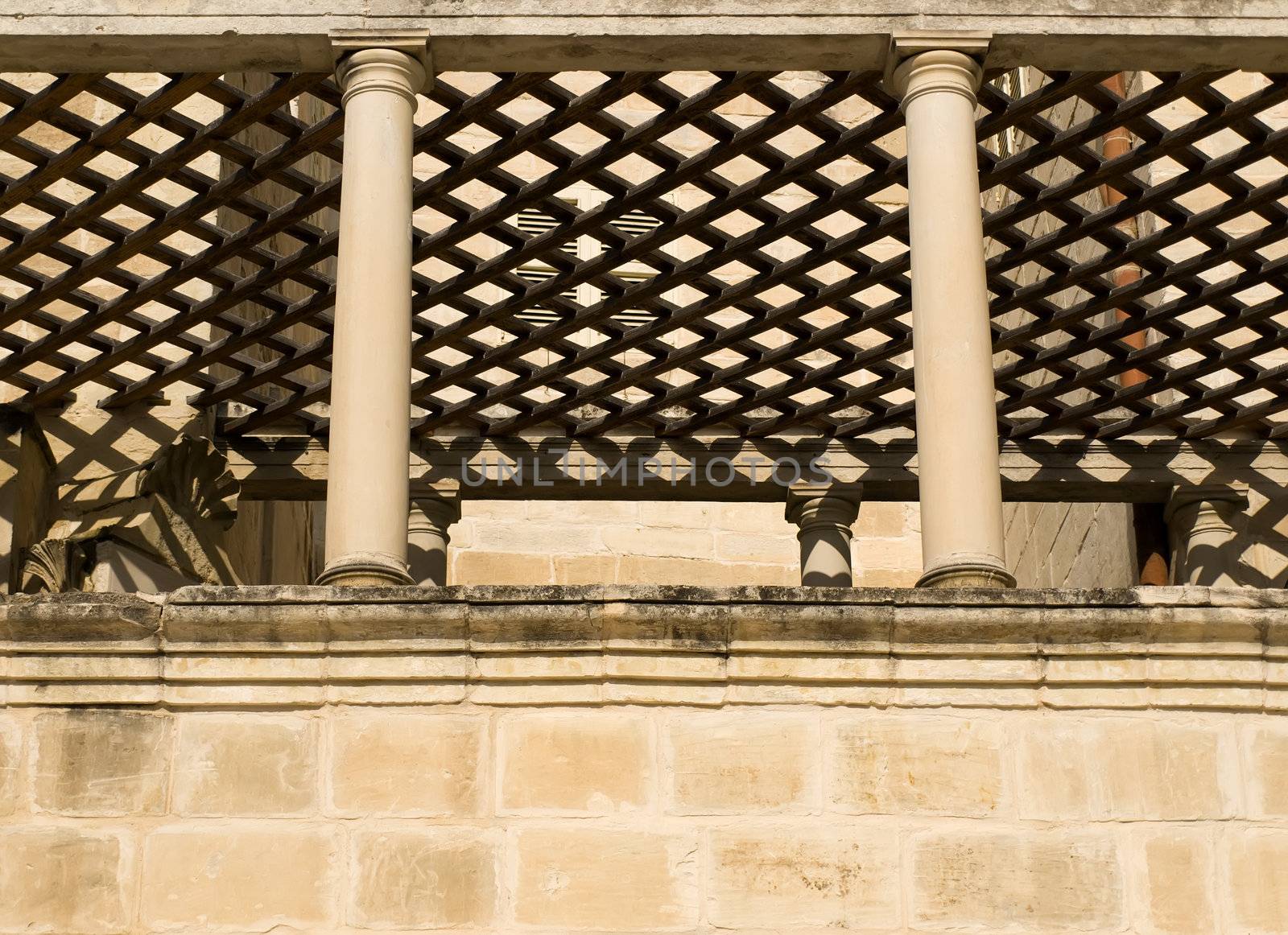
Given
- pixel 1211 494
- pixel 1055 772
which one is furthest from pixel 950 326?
pixel 1211 494

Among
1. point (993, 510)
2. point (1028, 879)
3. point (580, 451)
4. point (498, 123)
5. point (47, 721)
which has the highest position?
point (498, 123)

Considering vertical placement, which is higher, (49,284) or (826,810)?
(49,284)

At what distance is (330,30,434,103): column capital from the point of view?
8.27 meters

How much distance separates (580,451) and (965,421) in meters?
3.33

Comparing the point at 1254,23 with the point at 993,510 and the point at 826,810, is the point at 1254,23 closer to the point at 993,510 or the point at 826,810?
the point at 993,510

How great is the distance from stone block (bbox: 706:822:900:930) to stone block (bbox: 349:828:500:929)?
1.95 feet

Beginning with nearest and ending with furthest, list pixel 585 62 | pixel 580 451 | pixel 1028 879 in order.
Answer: pixel 1028 879, pixel 585 62, pixel 580 451

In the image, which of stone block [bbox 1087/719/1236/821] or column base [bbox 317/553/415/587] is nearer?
stone block [bbox 1087/719/1236/821]

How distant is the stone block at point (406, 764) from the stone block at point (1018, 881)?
120 cm

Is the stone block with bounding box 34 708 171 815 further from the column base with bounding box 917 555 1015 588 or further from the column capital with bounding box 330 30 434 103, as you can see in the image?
the column capital with bounding box 330 30 434 103

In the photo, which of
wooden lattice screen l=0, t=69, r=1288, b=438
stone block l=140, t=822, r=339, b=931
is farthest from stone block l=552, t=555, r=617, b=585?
stone block l=140, t=822, r=339, b=931

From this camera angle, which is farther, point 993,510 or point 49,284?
point 49,284

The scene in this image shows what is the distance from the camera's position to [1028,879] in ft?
21.1

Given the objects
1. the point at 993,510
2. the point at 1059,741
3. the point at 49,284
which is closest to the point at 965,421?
the point at 993,510
